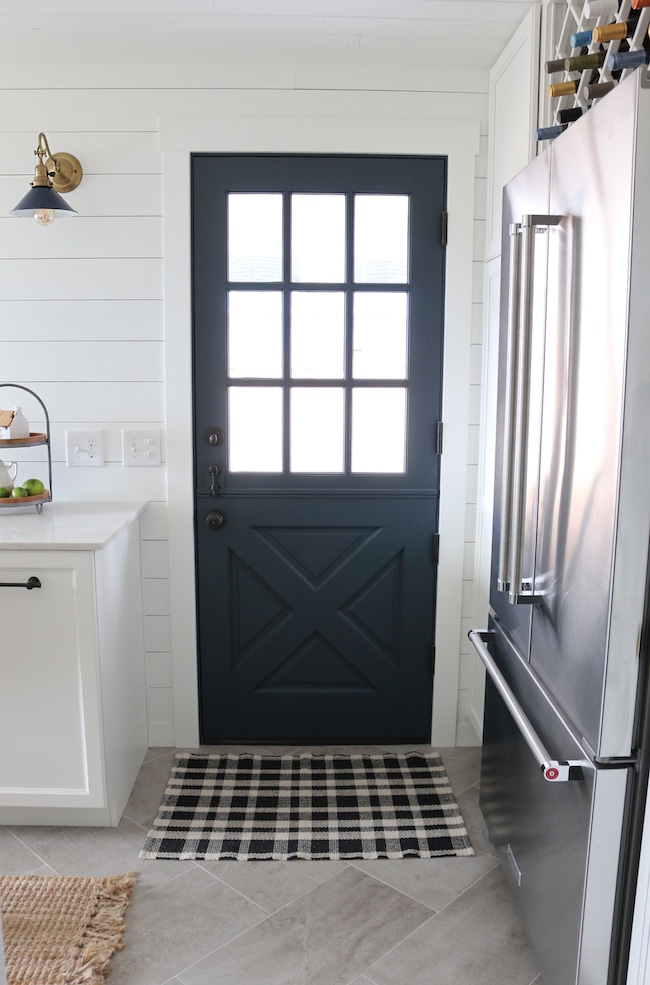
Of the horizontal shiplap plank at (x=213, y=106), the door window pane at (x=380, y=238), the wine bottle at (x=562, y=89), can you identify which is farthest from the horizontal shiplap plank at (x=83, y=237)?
the wine bottle at (x=562, y=89)

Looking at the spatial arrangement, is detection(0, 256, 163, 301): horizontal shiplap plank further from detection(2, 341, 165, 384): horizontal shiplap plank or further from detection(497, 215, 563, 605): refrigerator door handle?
detection(497, 215, 563, 605): refrigerator door handle

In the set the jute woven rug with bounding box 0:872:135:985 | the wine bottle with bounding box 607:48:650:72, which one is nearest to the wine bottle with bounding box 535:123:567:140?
the wine bottle with bounding box 607:48:650:72

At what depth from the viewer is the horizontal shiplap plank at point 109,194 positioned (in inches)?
101

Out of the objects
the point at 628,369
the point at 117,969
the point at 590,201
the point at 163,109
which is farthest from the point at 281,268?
the point at 117,969

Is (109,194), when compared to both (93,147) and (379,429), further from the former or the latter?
(379,429)

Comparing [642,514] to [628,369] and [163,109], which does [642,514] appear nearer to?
[628,369]

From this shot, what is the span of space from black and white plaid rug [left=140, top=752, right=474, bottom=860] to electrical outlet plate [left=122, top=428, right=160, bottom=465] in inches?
40.2

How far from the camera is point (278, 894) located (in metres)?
2.08

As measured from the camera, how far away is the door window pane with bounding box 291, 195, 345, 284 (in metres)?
2.58

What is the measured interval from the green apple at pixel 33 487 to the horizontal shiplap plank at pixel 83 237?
2.39ft

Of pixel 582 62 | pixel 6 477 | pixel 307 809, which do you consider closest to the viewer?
pixel 582 62

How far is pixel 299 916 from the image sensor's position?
200cm

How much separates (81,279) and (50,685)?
128cm

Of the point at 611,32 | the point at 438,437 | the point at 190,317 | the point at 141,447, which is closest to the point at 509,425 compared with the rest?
the point at 611,32
